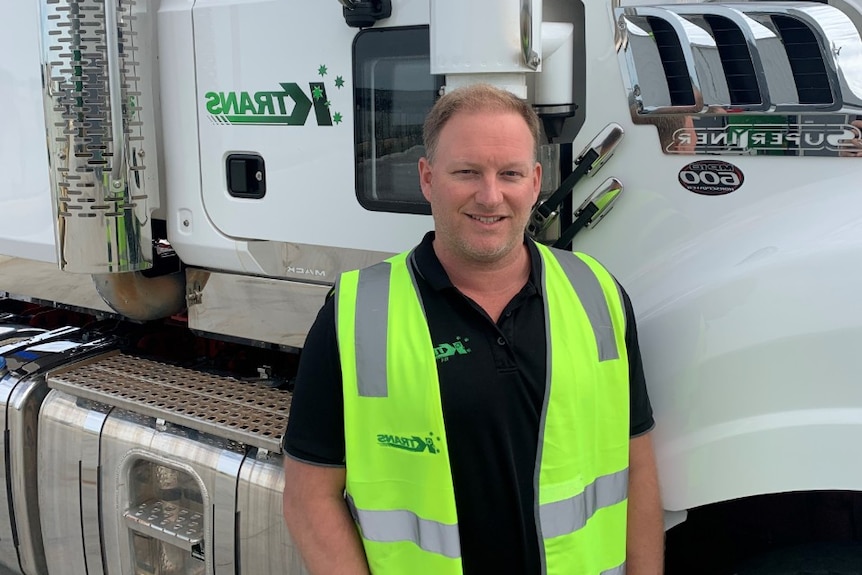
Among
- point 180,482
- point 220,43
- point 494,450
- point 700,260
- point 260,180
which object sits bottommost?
point 180,482

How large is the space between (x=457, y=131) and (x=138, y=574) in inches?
74.8

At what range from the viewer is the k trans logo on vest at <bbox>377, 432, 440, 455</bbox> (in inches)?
63.7

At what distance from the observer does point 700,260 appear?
5.95 feet

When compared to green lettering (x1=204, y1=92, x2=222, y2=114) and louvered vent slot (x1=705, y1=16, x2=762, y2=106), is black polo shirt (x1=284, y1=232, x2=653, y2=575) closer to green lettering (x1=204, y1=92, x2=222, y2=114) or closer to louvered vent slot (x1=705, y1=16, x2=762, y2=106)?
louvered vent slot (x1=705, y1=16, x2=762, y2=106)

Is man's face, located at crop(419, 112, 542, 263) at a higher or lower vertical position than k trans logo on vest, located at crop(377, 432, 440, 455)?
higher

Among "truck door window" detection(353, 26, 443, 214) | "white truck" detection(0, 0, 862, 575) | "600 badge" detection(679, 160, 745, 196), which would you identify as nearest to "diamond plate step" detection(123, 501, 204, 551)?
"white truck" detection(0, 0, 862, 575)

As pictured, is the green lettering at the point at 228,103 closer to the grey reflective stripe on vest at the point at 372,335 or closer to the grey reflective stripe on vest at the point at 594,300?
the grey reflective stripe on vest at the point at 372,335

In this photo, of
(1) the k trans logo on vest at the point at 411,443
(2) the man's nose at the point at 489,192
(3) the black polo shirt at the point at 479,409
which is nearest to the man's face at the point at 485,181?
(2) the man's nose at the point at 489,192

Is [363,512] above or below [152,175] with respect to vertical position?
below

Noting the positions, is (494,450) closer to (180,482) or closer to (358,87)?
(358,87)

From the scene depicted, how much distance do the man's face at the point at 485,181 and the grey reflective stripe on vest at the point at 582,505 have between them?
486 millimetres

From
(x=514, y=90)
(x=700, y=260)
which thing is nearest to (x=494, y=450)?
(x=700, y=260)

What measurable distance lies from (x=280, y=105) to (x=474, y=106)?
929 mm

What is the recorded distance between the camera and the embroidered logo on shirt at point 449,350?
164 centimetres
